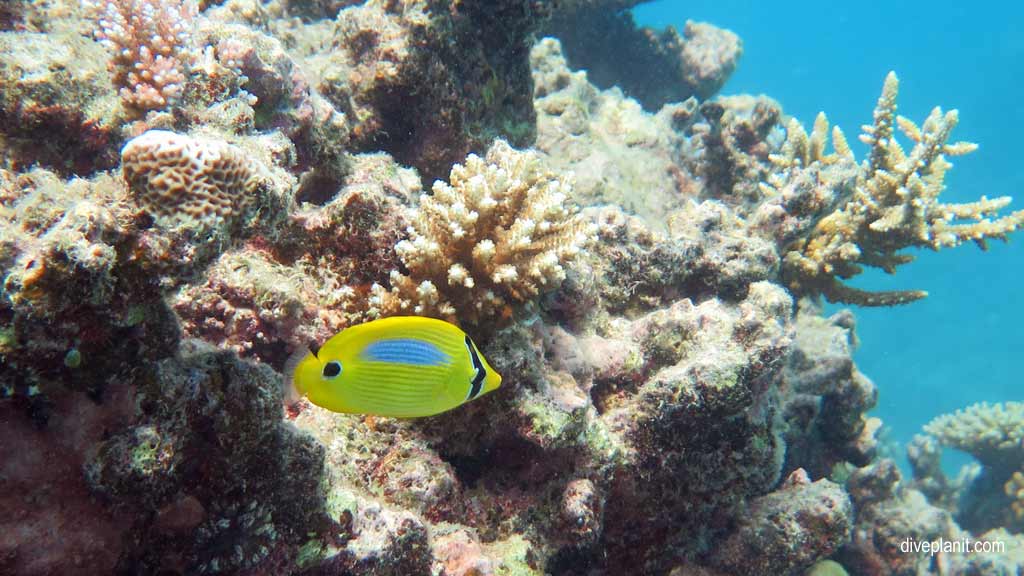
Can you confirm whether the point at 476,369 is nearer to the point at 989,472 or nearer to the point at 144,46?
the point at 144,46

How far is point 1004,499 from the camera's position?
32.1 feet

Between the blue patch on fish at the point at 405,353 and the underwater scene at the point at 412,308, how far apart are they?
1 cm

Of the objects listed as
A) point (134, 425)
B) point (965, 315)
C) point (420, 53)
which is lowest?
point (134, 425)

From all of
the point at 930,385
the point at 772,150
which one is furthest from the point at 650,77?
the point at 930,385

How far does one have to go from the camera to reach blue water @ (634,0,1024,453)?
5103cm

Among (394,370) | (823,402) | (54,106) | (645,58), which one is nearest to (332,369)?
(394,370)

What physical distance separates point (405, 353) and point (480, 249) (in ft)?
3.55

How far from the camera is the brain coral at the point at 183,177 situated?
5.48 feet

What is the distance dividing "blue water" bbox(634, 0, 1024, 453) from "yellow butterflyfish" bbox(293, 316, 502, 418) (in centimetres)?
4999

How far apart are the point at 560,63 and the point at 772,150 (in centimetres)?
341

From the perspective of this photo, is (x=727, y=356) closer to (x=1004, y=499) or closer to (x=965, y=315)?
(x=1004, y=499)

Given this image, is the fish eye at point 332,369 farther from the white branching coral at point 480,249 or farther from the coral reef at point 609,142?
the coral reef at point 609,142

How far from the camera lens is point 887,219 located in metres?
5.61

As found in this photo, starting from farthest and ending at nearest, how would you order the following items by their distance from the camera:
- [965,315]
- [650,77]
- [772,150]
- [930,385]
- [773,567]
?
1. [965,315]
2. [930,385]
3. [650,77]
4. [772,150]
5. [773,567]
